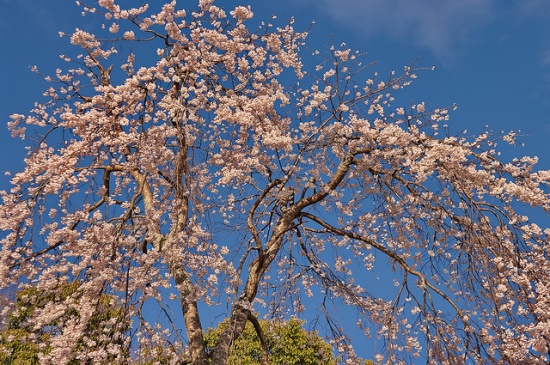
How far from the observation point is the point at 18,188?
5.98m

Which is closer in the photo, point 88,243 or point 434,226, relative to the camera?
point 88,243

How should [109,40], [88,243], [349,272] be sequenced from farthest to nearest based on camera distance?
1. [349,272]
2. [109,40]
3. [88,243]

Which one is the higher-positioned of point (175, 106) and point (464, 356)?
point (175, 106)

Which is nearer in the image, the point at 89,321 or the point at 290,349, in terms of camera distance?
the point at 89,321

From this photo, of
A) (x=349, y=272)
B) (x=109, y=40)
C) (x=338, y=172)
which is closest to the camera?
(x=109, y=40)

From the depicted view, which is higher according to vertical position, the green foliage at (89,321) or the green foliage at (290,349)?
the green foliage at (290,349)

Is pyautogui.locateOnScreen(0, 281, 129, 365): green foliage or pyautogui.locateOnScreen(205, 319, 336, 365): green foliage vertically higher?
pyautogui.locateOnScreen(205, 319, 336, 365): green foliage

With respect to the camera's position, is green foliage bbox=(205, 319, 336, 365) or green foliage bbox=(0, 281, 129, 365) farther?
green foliage bbox=(205, 319, 336, 365)

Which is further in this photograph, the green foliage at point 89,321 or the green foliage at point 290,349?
the green foliage at point 290,349

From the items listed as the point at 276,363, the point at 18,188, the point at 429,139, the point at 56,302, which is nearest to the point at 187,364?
Result: the point at 56,302

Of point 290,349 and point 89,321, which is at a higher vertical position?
point 290,349

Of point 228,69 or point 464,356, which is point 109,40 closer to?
point 228,69

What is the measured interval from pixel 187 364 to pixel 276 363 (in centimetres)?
850

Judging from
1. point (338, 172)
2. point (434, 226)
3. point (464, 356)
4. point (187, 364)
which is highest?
point (338, 172)
